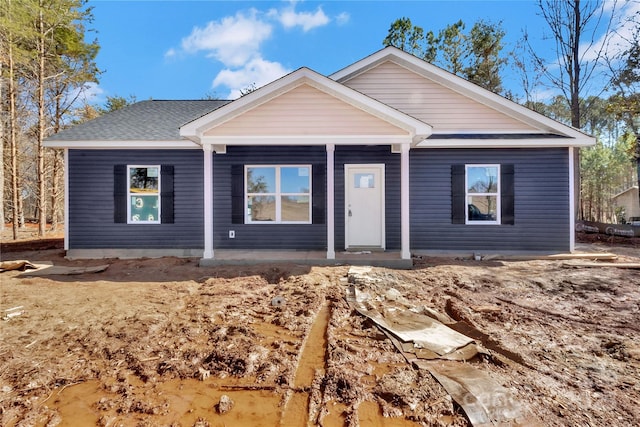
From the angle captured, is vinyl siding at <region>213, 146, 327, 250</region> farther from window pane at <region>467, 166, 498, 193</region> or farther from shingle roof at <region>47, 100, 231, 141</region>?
window pane at <region>467, 166, 498, 193</region>

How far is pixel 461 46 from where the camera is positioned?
62.2 ft

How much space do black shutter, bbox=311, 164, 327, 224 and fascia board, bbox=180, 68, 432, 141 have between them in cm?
204

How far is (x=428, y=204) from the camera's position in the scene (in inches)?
332

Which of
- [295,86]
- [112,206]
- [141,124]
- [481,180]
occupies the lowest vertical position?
[112,206]

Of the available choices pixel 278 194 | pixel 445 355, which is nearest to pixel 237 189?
pixel 278 194

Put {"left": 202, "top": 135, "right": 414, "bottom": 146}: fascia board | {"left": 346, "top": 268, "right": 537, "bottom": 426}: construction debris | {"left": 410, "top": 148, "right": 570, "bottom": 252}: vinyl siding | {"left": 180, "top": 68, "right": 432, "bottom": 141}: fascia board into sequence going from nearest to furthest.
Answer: {"left": 346, "top": 268, "right": 537, "bottom": 426}: construction debris → {"left": 180, "top": 68, "right": 432, "bottom": 141}: fascia board → {"left": 202, "top": 135, "right": 414, "bottom": 146}: fascia board → {"left": 410, "top": 148, "right": 570, "bottom": 252}: vinyl siding

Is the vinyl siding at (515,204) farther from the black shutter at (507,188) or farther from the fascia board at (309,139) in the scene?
the fascia board at (309,139)

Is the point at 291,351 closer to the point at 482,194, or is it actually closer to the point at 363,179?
the point at 363,179

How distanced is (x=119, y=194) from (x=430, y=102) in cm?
852

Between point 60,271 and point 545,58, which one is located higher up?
point 545,58

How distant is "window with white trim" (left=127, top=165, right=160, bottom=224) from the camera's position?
8.61m

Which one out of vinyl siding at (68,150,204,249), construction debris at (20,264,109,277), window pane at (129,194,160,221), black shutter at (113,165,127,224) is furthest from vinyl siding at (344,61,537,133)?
construction debris at (20,264,109,277)

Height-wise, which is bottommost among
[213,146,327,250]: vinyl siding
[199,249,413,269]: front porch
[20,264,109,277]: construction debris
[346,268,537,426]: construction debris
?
[346,268,537,426]: construction debris

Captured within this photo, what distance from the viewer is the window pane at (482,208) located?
8.40 meters
